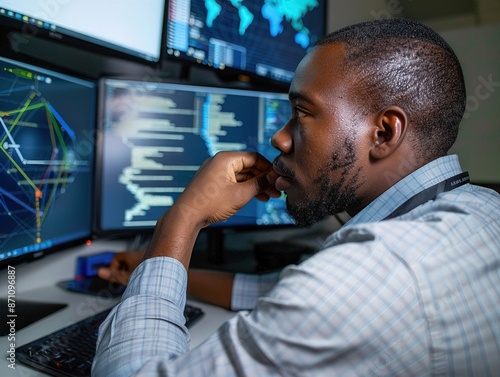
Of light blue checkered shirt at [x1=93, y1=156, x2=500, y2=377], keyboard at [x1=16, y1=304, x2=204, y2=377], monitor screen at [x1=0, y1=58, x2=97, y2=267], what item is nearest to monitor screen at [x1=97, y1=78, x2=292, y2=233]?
monitor screen at [x1=0, y1=58, x2=97, y2=267]

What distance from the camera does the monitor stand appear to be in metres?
0.77

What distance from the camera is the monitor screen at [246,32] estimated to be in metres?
1.17

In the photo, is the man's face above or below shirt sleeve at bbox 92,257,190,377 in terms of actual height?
above

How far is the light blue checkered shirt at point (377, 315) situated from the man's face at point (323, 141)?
0.60 ft

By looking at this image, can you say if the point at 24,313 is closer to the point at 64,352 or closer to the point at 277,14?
the point at 64,352

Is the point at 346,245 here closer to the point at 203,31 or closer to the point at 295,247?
the point at 295,247

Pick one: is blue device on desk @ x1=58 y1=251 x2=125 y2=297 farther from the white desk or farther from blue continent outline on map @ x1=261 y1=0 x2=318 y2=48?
blue continent outline on map @ x1=261 y1=0 x2=318 y2=48

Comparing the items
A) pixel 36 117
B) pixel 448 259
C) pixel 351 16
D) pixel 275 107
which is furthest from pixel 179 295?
pixel 351 16

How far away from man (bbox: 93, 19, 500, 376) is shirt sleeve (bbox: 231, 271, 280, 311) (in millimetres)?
236

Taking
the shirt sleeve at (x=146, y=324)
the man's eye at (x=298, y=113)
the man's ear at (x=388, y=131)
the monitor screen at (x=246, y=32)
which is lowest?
the shirt sleeve at (x=146, y=324)

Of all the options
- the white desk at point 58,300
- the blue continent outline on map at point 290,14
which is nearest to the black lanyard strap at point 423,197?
the white desk at point 58,300

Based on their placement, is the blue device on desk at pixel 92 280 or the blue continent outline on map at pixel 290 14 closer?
the blue device on desk at pixel 92 280

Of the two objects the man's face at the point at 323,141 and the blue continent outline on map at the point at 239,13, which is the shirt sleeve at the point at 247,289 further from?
the blue continent outline on map at the point at 239,13

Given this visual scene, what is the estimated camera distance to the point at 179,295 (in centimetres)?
62
